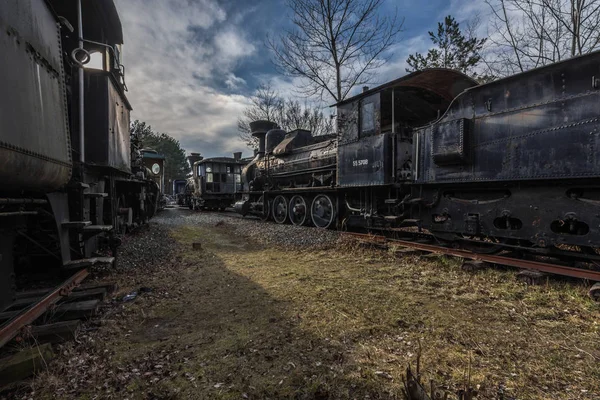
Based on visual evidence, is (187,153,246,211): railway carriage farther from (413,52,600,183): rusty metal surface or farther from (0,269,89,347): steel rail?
(0,269,89,347): steel rail

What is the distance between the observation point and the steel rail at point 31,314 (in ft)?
6.82

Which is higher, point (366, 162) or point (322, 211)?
point (366, 162)

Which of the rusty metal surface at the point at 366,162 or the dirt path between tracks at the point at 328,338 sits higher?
the rusty metal surface at the point at 366,162

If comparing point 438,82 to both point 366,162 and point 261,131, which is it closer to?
point 366,162

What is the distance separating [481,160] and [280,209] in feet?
25.2

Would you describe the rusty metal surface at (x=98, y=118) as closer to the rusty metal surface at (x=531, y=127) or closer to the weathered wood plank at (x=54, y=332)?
the weathered wood plank at (x=54, y=332)

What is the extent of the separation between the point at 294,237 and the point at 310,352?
520cm

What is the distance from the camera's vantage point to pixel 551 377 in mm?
1982

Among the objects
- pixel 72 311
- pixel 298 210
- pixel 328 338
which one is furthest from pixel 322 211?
pixel 72 311

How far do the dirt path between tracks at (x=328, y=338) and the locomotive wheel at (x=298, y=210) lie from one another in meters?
5.69

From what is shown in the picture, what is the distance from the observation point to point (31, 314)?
→ 2.40 meters

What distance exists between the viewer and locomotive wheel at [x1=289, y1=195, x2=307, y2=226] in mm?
10126

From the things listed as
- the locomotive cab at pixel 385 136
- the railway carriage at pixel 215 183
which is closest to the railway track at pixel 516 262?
the locomotive cab at pixel 385 136

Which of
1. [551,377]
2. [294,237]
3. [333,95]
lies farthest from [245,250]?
[333,95]
